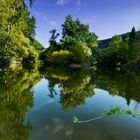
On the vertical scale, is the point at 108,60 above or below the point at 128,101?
above

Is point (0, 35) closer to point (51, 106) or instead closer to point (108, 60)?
point (51, 106)

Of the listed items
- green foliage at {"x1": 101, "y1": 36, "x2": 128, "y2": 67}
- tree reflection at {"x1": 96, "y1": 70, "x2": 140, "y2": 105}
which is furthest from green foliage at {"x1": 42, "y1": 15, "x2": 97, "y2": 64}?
tree reflection at {"x1": 96, "y1": 70, "x2": 140, "y2": 105}

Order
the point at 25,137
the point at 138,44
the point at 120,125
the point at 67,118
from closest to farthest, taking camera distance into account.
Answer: the point at 25,137 → the point at 120,125 → the point at 67,118 → the point at 138,44

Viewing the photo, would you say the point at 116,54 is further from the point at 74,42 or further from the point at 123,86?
the point at 123,86

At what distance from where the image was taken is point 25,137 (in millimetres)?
7715

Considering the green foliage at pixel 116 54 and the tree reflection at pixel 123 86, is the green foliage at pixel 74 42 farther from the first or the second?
the tree reflection at pixel 123 86

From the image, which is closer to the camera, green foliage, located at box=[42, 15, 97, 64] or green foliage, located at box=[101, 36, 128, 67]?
green foliage, located at box=[42, 15, 97, 64]

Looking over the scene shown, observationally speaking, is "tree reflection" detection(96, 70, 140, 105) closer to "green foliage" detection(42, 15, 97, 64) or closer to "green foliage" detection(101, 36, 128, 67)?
"green foliage" detection(42, 15, 97, 64)

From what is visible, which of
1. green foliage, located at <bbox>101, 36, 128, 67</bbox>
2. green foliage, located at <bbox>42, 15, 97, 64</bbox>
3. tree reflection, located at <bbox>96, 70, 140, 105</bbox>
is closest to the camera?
tree reflection, located at <bbox>96, 70, 140, 105</bbox>

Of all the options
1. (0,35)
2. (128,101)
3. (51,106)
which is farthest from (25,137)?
(0,35)

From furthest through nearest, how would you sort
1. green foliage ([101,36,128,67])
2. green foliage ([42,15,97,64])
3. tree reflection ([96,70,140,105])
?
green foliage ([101,36,128,67]) → green foliage ([42,15,97,64]) → tree reflection ([96,70,140,105])

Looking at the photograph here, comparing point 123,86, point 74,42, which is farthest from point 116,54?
point 123,86

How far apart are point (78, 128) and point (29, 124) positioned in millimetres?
1610

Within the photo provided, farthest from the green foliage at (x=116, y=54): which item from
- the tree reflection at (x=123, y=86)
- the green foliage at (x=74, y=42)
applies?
the tree reflection at (x=123, y=86)
